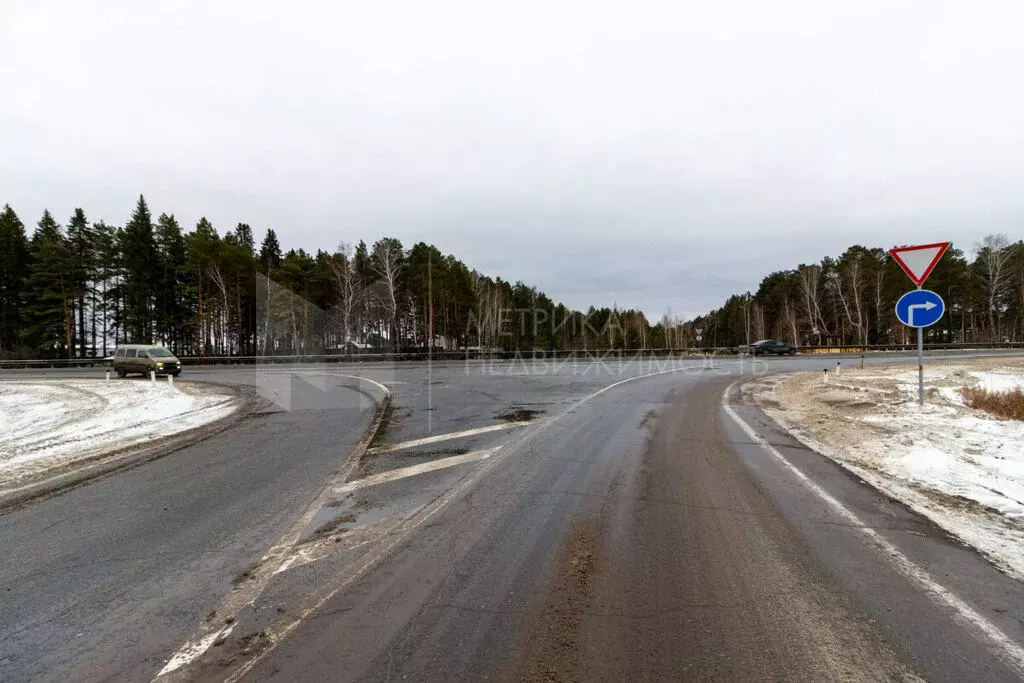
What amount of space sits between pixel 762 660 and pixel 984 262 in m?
86.6

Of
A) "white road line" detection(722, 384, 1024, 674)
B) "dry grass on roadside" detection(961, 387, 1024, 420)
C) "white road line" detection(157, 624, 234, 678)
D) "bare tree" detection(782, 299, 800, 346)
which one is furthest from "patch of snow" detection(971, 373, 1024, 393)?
"bare tree" detection(782, 299, 800, 346)

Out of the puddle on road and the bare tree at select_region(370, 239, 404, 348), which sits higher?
the bare tree at select_region(370, 239, 404, 348)

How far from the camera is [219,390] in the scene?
19.0m

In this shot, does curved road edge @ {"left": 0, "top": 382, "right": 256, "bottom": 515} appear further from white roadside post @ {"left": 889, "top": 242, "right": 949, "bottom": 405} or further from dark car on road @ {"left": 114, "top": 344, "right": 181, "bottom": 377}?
dark car on road @ {"left": 114, "top": 344, "right": 181, "bottom": 377}

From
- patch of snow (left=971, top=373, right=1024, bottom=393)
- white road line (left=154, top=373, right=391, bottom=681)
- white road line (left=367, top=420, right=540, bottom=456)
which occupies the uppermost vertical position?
patch of snow (left=971, top=373, right=1024, bottom=393)

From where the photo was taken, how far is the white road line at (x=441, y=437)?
8059 millimetres

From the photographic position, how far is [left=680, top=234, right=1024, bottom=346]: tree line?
61.3m

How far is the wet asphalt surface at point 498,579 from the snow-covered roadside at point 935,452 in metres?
0.41

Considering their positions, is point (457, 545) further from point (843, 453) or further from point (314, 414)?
point (314, 414)

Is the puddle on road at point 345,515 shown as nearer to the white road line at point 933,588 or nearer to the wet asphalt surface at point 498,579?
the wet asphalt surface at point 498,579

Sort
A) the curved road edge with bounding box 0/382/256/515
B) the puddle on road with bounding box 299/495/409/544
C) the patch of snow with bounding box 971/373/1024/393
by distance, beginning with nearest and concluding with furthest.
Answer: the puddle on road with bounding box 299/495/409/544
the curved road edge with bounding box 0/382/256/515
the patch of snow with bounding box 971/373/1024/393

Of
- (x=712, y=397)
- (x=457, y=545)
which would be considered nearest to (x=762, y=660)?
(x=457, y=545)

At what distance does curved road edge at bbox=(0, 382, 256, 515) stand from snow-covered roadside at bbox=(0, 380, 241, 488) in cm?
26

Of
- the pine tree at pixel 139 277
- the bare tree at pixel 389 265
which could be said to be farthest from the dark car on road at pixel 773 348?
the pine tree at pixel 139 277
